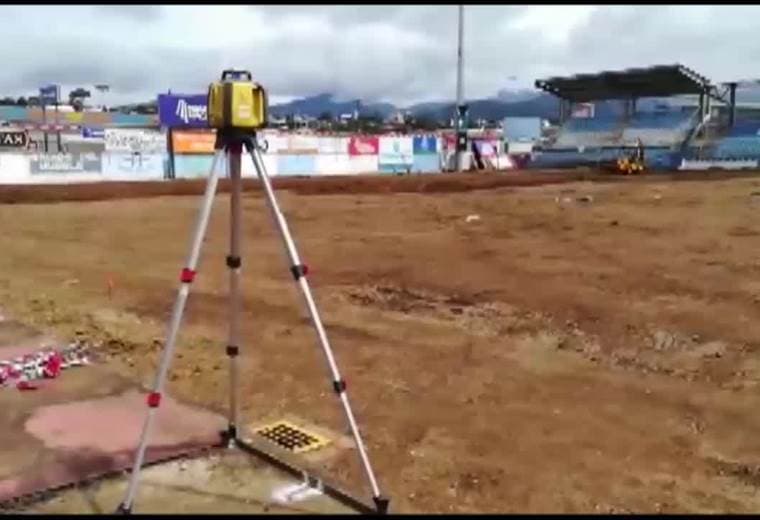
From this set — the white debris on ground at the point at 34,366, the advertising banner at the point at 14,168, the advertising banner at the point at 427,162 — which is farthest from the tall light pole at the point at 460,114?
the white debris on ground at the point at 34,366

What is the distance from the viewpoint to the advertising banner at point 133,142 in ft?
143

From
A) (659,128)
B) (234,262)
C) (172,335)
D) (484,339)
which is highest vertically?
(659,128)

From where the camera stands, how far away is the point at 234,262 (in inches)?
185

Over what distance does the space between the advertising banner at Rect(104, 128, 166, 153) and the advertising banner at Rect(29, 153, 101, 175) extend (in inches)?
144

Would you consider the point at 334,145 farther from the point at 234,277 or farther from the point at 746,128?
the point at 234,277

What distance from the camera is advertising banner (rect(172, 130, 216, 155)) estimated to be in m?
43.5

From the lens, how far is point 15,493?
4473 mm

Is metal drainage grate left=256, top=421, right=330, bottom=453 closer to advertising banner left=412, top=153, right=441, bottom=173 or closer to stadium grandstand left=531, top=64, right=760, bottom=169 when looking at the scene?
stadium grandstand left=531, top=64, right=760, bottom=169

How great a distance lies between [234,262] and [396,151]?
5149 cm

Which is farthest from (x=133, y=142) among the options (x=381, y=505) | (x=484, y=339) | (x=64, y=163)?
(x=381, y=505)

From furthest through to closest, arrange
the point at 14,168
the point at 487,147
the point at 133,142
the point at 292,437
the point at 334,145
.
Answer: the point at 487,147 < the point at 334,145 < the point at 133,142 < the point at 14,168 < the point at 292,437

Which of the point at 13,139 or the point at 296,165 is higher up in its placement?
the point at 13,139

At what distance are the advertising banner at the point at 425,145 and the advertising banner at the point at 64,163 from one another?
24.6 m

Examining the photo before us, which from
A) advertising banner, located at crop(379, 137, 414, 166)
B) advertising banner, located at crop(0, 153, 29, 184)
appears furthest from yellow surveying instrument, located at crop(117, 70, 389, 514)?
advertising banner, located at crop(379, 137, 414, 166)
